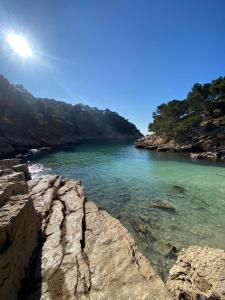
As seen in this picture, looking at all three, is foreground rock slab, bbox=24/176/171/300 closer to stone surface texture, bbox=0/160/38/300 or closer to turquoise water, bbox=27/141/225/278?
stone surface texture, bbox=0/160/38/300

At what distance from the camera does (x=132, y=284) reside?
5.54 meters

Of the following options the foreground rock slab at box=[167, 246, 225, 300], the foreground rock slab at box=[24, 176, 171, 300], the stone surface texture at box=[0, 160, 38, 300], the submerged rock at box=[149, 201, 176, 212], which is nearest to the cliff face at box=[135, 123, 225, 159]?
the submerged rock at box=[149, 201, 176, 212]

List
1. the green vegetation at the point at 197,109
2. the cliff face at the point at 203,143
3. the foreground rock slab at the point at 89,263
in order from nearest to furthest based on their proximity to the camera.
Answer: the foreground rock slab at the point at 89,263 → the cliff face at the point at 203,143 → the green vegetation at the point at 197,109

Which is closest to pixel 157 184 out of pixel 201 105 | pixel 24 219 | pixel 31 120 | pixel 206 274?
pixel 206 274

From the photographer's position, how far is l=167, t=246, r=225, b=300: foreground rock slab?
541 centimetres

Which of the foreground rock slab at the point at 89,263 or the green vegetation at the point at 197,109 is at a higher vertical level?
the green vegetation at the point at 197,109

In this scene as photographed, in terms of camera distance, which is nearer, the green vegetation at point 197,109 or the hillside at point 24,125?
the green vegetation at point 197,109

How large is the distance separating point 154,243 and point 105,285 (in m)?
4.79

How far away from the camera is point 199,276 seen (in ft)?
20.2

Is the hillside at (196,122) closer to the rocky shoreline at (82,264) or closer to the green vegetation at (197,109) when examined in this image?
the green vegetation at (197,109)

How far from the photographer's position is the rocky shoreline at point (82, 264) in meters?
5.22

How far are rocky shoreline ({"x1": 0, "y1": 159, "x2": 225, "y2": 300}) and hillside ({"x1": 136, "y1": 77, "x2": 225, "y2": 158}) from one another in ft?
134

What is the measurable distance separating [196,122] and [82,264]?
168 ft

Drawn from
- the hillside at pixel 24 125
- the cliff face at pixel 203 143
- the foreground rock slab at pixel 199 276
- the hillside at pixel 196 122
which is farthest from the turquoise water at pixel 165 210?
the hillside at pixel 24 125
